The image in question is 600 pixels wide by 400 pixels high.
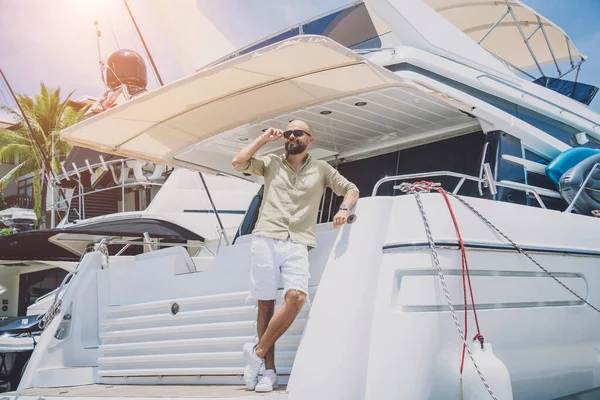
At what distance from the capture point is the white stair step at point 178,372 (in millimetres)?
3635

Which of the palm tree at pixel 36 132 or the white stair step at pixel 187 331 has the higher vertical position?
the palm tree at pixel 36 132

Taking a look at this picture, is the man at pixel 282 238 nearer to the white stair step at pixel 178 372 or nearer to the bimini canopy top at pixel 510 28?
the white stair step at pixel 178 372

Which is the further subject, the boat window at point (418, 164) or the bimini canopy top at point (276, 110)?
the boat window at point (418, 164)

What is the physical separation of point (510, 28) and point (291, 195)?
20.5 ft

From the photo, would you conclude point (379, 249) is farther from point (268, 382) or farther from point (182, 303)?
point (182, 303)

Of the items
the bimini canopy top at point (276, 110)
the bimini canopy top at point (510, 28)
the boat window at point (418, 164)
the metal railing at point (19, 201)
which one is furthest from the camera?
the metal railing at point (19, 201)

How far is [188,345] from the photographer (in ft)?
13.0

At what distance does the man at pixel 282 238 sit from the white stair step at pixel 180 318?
0.39 meters

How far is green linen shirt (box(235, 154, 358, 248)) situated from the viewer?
131 inches

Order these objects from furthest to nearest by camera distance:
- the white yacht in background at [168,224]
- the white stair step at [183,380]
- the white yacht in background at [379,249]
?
the white yacht in background at [168,224] → the white stair step at [183,380] → the white yacht in background at [379,249]

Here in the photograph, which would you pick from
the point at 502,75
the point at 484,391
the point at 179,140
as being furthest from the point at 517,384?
the point at 179,140

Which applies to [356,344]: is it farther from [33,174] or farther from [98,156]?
[33,174]

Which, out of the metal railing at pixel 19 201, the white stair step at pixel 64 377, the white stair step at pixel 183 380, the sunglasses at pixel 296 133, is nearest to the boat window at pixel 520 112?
the sunglasses at pixel 296 133

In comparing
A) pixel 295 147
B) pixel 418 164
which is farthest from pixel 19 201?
pixel 295 147
